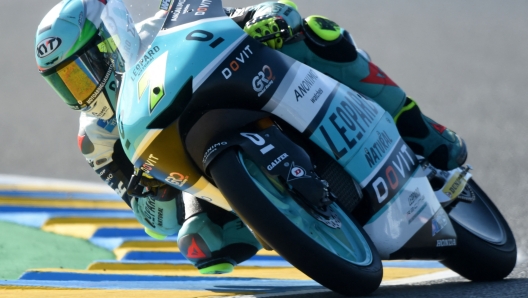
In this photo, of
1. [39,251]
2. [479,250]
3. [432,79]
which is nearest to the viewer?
[479,250]

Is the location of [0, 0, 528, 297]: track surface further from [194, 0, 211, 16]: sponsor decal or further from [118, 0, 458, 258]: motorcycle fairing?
[194, 0, 211, 16]: sponsor decal

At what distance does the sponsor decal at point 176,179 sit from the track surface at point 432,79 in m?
2.69

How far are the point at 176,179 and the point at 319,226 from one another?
54 centimetres

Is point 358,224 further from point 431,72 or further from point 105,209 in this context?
point 431,72

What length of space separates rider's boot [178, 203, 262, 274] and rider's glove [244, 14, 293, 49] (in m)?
1.02

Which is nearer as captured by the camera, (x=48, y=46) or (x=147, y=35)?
(x=147, y=35)

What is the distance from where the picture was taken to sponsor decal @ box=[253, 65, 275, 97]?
3.00 metres

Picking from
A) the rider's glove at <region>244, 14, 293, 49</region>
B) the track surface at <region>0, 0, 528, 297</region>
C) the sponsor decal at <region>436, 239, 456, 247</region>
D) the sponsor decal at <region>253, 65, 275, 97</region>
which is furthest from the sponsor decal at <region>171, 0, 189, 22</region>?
the track surface at <region>0, 0, 528, 297</region>

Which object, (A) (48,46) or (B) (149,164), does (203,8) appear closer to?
(B) (149,164)

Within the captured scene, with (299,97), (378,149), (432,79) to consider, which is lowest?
(432,79)

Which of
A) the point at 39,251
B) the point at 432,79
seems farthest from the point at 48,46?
the point at 432,79

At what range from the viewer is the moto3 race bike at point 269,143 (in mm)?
2811

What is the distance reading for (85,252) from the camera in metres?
5.11

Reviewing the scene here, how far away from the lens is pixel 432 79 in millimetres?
7246
